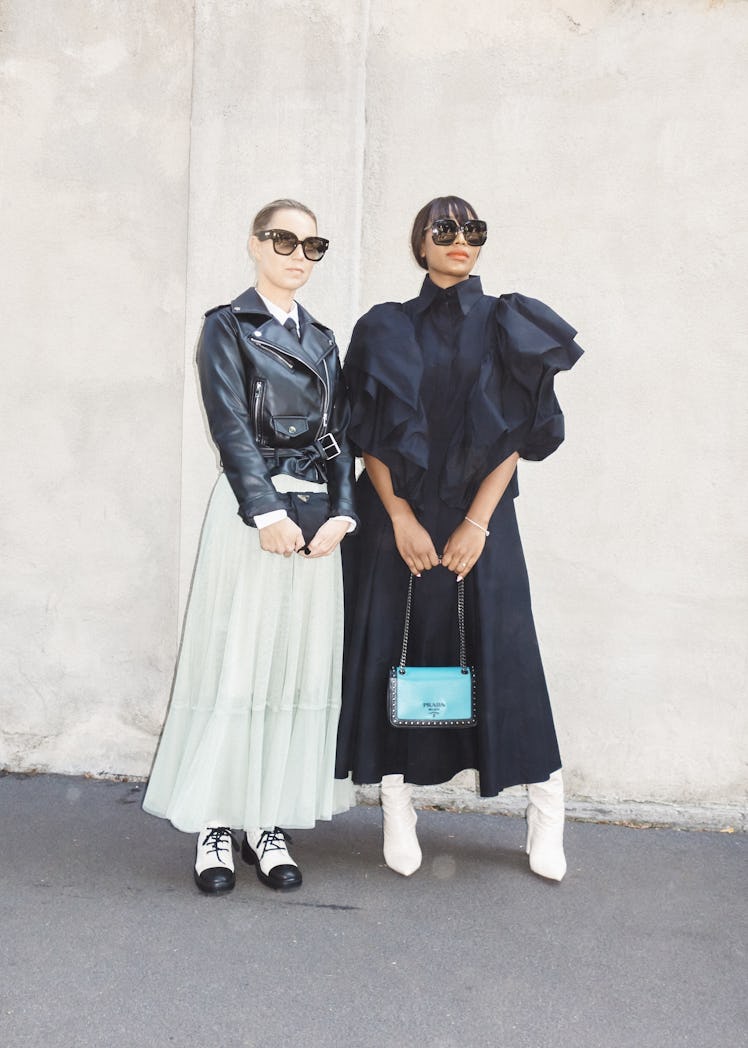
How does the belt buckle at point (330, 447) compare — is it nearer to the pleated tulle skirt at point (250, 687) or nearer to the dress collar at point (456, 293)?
the pleated tulle skirt at point (250, 687)

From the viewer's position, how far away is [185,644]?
2963 mm

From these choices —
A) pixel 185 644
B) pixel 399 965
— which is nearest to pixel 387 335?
pixel 185 644

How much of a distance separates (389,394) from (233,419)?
49 centimetres

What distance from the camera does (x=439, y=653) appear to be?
3025mm

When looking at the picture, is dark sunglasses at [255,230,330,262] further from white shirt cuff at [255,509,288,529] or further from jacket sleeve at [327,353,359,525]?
white shirt cuff at [255,509,288,529]

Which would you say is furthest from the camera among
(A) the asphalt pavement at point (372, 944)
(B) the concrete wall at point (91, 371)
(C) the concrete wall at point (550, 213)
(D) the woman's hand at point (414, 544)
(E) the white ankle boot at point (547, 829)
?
(B) the concrete wall at point (91, 371)

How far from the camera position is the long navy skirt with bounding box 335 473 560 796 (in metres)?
2.98

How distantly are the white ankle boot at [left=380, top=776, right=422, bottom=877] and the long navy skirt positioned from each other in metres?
0.11

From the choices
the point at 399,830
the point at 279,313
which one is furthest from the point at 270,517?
the point at 399,830

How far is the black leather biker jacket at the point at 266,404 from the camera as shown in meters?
2.73

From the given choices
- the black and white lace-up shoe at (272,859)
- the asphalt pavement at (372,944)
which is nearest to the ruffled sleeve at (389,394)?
the black and white lace-up shoe at (272,859)

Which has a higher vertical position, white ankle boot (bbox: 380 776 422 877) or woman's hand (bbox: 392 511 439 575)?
woman's hand (bbox: 392 511 439 575)

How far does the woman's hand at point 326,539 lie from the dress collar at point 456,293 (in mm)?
766

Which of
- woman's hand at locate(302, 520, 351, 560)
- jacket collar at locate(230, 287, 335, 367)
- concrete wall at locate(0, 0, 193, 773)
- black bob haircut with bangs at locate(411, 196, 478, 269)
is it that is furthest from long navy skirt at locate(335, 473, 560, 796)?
concrete wall at locate(0, 0, 193, 773)
